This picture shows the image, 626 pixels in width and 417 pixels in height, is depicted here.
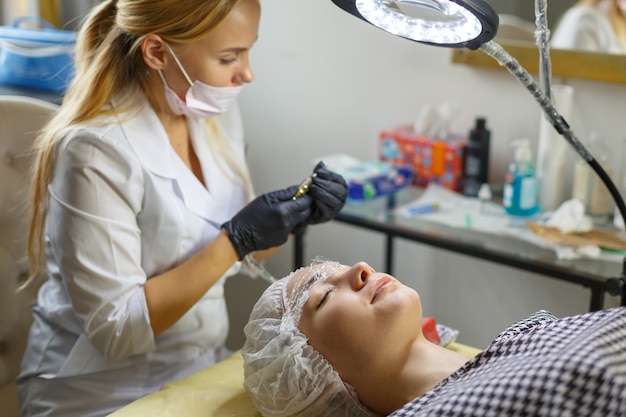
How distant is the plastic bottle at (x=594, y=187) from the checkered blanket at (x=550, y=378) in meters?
0.99

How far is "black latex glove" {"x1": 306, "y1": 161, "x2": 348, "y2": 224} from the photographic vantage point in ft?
5.33

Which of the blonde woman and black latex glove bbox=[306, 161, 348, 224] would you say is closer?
black latex glove bbox=[306, 161, 348, 224]

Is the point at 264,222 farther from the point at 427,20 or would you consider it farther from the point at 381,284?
the point at 427,20

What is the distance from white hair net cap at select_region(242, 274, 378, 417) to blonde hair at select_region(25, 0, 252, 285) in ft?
1.94

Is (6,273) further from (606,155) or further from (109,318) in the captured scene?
(606,155)

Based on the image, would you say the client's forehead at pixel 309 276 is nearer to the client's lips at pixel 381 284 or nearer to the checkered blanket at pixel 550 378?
the client's lips at pixel 381 284

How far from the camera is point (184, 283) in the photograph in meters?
1.55

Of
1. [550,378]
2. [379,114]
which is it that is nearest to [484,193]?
[379,114]

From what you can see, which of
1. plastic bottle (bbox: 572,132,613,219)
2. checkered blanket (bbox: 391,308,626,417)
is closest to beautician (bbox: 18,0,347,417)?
checkered blanket (bbox: 391,308,626,417)

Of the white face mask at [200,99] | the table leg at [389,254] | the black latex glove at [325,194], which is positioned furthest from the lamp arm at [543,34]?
the table leg at [389,254]

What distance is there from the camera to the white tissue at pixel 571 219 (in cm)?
189

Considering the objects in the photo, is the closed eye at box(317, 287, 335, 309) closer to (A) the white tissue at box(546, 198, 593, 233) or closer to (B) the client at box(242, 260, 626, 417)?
(B) the client at box(242, 260, 626, 417)

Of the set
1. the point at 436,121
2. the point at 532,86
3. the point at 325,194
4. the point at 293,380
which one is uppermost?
the point at 532,86

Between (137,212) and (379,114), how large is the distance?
42.7 inches
